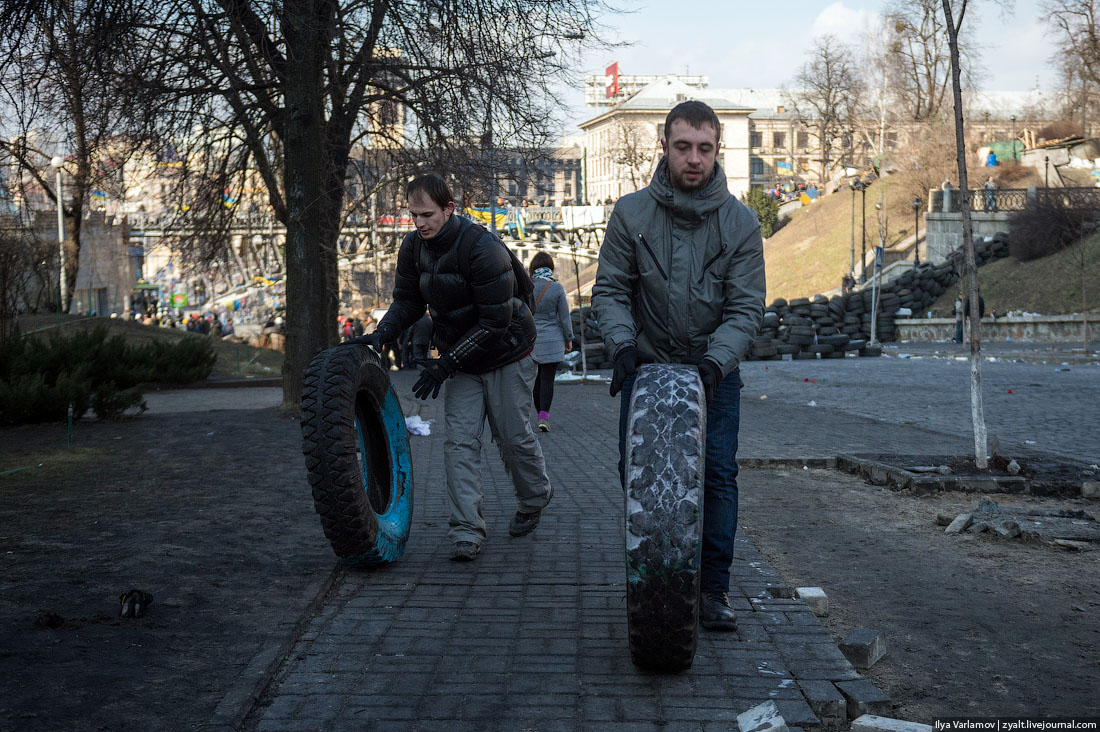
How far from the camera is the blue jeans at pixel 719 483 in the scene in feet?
14.3

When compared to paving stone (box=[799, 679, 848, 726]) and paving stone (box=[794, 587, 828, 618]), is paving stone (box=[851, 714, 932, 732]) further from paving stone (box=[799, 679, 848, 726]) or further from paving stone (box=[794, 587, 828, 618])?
paving stone (box=[794, 587, 828, 618])

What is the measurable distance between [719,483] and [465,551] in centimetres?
174

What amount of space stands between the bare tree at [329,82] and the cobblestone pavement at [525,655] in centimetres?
893

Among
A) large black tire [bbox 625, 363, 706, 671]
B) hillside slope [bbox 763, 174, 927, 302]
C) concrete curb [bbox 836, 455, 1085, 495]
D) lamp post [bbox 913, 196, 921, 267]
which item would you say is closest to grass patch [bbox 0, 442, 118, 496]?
large black tire [bbox 625, 363, 706, 671]

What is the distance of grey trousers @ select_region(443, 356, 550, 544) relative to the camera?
575 cm

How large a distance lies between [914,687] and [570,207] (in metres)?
88.6

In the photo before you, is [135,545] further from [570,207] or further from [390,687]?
[570,207]

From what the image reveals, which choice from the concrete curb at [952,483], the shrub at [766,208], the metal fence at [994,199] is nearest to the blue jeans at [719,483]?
the concrete curb at [952,483]

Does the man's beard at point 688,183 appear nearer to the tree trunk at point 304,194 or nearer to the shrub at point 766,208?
the tree trunk at point 304,194

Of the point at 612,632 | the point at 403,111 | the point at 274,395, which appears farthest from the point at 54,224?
the point at 612,632

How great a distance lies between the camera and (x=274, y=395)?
20016 millimetres

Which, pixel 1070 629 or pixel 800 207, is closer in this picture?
pixel 1070 629

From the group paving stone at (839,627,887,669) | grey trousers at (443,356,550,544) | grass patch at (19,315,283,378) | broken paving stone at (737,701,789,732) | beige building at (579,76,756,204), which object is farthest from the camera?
beige building at (579,76,756,204)

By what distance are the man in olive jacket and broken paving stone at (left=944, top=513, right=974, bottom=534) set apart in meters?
2.77
